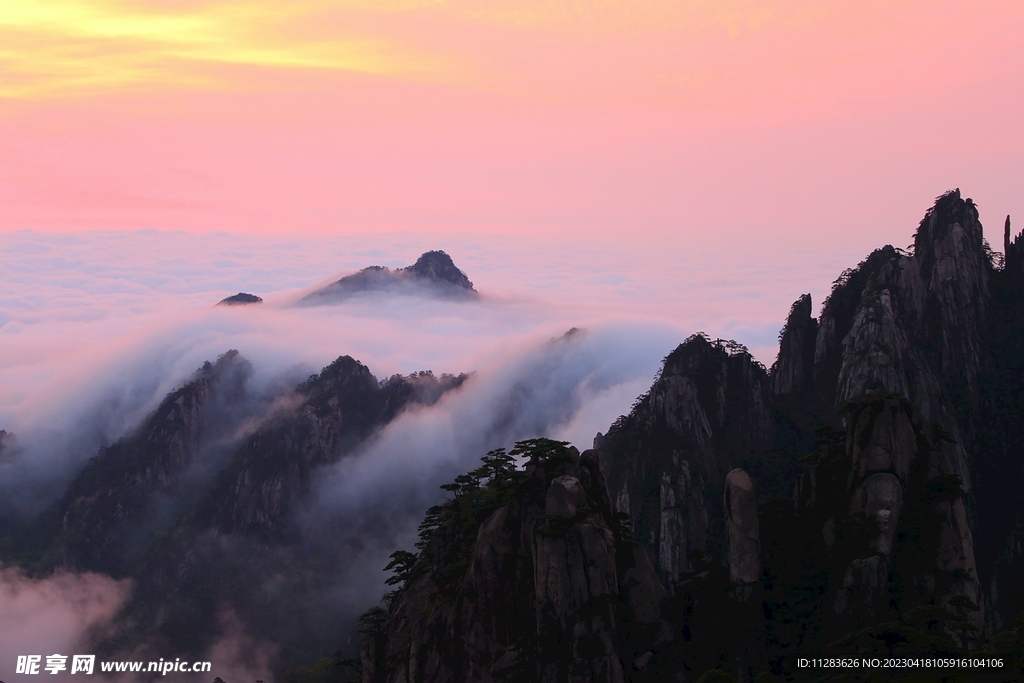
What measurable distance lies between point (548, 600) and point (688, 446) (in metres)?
57.4

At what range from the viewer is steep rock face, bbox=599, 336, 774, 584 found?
157 metres

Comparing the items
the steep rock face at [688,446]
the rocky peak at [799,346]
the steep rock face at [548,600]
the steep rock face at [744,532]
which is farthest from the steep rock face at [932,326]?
the steep rock face at [548,600]

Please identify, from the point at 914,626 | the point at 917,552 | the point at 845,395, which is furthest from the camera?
the point at 845,395

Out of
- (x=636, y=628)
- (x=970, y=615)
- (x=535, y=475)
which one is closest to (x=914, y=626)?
(x=970, y=615)

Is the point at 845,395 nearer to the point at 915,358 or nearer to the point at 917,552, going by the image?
the point at 915,358

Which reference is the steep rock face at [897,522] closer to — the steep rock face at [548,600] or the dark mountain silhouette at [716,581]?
the dark mountain silhouette at [716,581]

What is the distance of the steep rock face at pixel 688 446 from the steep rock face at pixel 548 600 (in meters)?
41.2

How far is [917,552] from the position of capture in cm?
11081

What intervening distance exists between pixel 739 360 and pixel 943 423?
3143cm

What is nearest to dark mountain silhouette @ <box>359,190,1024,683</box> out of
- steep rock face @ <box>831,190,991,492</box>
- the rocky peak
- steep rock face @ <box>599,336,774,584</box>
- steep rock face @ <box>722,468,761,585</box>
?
steep rock face @ <box>722,468,761,585</box>

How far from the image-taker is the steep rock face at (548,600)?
108562mm

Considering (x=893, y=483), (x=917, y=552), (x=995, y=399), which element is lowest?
(x=917, y=552)

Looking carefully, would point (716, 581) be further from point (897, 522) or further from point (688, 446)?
point (688, 446)

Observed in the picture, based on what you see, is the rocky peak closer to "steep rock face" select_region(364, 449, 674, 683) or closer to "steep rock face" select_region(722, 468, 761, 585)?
"steep rock face" select_region(722, 468, 761, 585)
